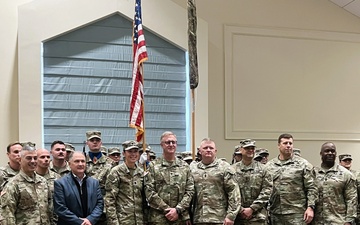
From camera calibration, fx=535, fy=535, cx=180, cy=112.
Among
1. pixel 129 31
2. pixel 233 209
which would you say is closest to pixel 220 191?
pixel 233 209

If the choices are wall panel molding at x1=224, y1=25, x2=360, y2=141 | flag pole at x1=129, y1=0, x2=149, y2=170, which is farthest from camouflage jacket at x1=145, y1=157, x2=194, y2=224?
wall panel molding at x1=224, y1=25, x2=360, y2=141

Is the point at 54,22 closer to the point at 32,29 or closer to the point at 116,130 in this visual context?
the point at 32,29

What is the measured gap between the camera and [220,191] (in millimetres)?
5227

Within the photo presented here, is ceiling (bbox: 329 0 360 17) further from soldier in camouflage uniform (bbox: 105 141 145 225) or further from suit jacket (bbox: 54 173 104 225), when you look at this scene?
suit jacket (bbox: 54 173 104 225)

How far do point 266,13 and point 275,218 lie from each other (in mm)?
4403

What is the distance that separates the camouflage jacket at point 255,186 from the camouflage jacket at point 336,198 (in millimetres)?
725

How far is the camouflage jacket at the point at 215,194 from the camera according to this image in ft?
16.9

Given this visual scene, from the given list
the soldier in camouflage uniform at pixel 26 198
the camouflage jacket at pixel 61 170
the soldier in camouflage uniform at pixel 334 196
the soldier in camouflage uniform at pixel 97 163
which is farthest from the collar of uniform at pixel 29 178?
the soldier in camouflage uniform at pixel 334 196

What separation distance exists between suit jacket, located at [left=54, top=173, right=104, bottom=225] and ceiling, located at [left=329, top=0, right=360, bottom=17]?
6.29m

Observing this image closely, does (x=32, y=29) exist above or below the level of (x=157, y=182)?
above

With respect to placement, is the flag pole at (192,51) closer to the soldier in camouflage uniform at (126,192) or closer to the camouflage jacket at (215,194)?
the camouflage jacket at (215,194)

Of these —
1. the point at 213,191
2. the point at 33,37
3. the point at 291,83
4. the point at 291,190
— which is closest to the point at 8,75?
the point at 33,37

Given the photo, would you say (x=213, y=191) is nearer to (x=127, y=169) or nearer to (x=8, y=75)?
(x=127, y=169)

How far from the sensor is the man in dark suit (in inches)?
189
